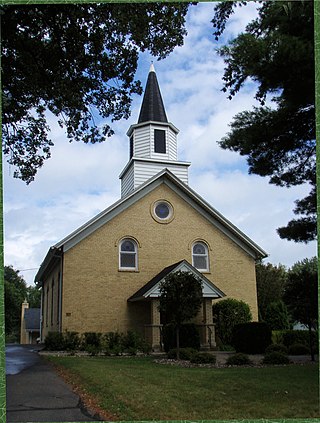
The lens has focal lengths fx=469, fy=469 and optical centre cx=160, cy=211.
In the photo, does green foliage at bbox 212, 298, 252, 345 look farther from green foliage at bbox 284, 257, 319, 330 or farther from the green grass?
the green grass

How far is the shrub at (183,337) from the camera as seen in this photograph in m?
12.4

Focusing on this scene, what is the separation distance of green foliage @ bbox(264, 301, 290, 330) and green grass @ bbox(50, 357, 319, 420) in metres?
8.92

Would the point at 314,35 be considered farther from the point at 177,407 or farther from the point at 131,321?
the point at 131,321

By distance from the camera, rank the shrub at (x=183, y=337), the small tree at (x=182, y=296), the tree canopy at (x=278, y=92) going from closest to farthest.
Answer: the tree canopy at (x=278, y=92)
the small tree at (x=182, y=296)
the shrub at (x=183, y=337)

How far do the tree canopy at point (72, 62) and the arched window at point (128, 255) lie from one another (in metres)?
8.72

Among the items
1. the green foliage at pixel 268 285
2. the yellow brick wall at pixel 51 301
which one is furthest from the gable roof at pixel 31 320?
the green foliage at pixel 268 285

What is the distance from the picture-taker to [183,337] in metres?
12.4

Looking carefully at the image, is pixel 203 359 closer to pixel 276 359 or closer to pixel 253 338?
pixel 276 359

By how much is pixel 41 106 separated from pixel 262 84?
118 inches

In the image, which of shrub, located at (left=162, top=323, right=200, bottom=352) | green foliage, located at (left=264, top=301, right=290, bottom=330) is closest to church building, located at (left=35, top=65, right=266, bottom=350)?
green foliage, located at (left=264, top=301, right=290, bottom=330)

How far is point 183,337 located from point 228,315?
10.3 ft

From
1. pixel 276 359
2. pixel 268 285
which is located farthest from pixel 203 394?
pixel 268 285

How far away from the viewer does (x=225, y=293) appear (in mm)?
15688

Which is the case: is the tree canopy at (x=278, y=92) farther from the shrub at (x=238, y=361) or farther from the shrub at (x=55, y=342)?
the shrub at (x=55, y=342)
